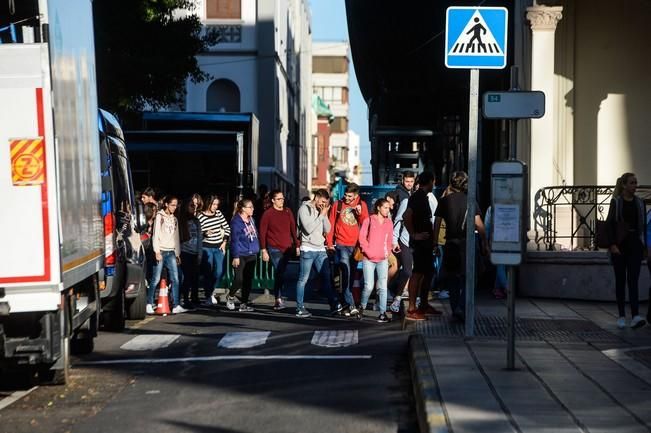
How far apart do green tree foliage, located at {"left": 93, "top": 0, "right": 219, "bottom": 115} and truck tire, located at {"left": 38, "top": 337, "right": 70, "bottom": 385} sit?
15.3 metres

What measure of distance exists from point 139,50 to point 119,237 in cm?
1235

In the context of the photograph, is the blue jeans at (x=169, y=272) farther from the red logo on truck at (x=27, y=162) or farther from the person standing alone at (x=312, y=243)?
the red logo on truck at (x=27, y=162)

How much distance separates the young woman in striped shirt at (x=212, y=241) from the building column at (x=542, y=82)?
4.78 metres

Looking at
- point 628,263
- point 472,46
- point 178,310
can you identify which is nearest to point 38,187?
point 472,46

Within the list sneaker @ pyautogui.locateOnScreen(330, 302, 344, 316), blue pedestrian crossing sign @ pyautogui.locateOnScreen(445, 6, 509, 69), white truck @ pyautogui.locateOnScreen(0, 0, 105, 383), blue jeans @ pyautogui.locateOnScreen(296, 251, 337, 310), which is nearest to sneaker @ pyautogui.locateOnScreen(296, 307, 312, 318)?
blue jeans @ pyautogui.locateOnScreen(296, 251, 337, 310)

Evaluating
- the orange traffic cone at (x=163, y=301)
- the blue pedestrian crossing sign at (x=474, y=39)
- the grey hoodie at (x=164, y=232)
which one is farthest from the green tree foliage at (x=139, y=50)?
the blue pedestrian crossing sign at (x=474, y=39)

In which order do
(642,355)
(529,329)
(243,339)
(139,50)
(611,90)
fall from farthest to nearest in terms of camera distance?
(139,50) → (611,90) → (243,339) → (529,329) → (642,355)

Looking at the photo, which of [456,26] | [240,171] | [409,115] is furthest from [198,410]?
[409,115]

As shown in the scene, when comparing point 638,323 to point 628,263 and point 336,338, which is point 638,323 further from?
point 336,338

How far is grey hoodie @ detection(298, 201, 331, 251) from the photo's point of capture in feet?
59.0

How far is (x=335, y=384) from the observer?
35.2ft

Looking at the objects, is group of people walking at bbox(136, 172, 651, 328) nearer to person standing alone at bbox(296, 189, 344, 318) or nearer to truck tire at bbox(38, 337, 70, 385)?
person standing alone at bbox(296, 189, 344, 318)

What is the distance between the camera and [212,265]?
2027cm

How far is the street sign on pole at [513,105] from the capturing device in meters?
12.1
